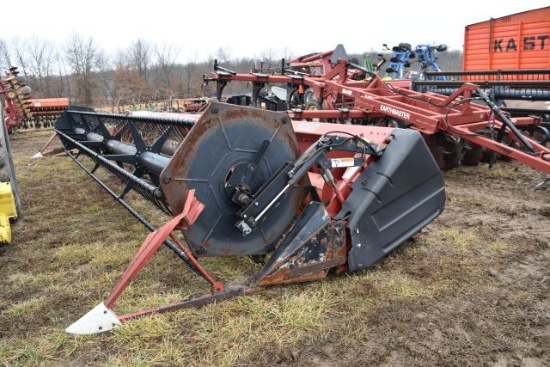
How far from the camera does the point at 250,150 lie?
2762 mm

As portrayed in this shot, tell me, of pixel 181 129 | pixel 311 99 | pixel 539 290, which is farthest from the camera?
pixel 311 99

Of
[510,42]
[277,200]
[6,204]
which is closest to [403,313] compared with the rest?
[277,200]

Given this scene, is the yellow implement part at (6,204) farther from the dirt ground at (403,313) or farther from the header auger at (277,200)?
the header auger at (277,200)

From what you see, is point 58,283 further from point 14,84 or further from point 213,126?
point 14,84

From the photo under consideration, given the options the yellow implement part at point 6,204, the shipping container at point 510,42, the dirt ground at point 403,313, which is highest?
the shipping container at point 510,42

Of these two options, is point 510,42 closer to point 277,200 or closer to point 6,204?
point 277,200

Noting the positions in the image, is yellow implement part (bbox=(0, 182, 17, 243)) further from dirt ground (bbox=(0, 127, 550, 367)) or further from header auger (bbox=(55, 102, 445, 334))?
header auger (bbox=(55, 102, 445, 334))

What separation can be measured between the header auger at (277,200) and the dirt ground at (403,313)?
0.19 m

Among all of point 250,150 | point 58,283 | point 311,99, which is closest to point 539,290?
point 250,150

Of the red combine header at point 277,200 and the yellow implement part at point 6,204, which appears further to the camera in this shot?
the yellow implement part at point 6,204

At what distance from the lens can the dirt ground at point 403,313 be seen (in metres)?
2.14

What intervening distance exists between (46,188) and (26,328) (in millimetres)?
4381

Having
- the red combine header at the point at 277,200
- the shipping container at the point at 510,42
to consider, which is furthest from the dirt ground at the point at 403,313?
the shipping container at the point at 510,42

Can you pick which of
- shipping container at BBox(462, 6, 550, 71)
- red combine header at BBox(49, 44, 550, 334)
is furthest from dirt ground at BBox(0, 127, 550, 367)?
shipping container at BBox(462, 6, 550, 71)
